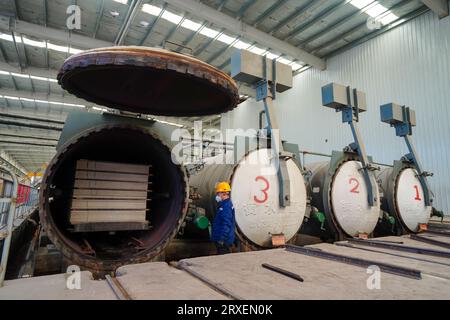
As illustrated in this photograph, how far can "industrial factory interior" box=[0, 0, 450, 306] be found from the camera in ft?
5.04

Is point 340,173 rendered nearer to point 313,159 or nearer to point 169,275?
point 169,275

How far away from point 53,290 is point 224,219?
1619 millimetres

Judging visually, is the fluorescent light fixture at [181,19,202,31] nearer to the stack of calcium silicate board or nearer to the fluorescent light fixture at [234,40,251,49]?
the fluorescent light fixture at [234,40,251,49]

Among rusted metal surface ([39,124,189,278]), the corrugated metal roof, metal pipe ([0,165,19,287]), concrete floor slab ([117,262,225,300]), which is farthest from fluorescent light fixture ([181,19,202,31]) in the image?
concrete floor slab ([117,262,225,300])

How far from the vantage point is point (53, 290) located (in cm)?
134

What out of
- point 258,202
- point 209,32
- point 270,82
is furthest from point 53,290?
point 209,32

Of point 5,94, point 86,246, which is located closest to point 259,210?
point 86,246

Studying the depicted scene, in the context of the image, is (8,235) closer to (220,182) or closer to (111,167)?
(111,167)

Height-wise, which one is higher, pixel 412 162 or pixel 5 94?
pixel 5 94

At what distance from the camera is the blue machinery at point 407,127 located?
4.47 metres

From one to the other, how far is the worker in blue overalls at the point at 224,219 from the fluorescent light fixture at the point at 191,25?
19.9 ft

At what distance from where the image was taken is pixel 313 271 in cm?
174
